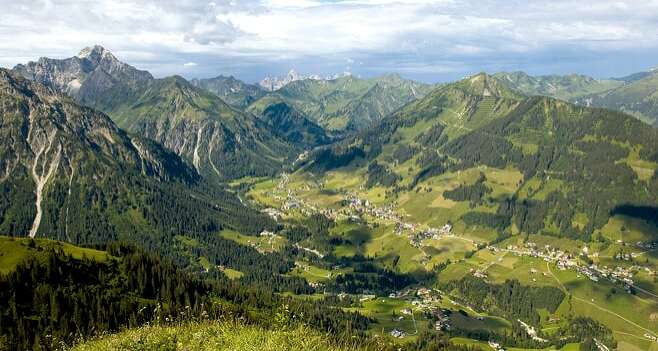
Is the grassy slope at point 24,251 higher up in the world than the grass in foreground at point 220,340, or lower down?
lower down

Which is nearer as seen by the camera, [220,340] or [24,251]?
[220,340]

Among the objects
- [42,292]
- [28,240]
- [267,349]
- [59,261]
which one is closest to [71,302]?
[42,292]

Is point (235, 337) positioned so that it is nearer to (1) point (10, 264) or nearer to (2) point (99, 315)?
(2) point (99, 315)

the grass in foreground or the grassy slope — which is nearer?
the grass in foreground

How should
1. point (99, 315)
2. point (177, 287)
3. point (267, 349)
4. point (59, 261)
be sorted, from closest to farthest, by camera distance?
point (267, 349)
point (99, 315)
point (59, 261)
point (177, 287)

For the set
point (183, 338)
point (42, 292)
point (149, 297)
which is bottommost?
point (149, 297)

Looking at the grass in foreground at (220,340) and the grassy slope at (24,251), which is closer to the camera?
the grass in foreground at (220,340)

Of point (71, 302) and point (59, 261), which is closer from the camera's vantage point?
point (71, 302)

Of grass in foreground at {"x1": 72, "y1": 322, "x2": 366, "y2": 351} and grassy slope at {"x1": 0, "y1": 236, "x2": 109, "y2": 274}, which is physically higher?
grass in foreground at {"x1": 72, "y1": 322, "x2": 366, "y2": 351}
